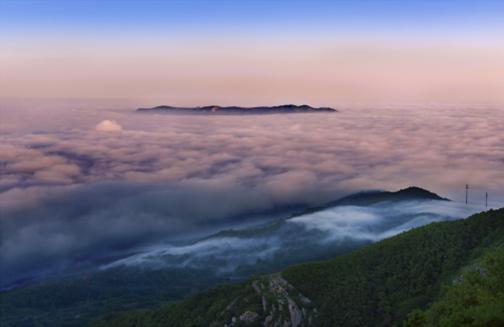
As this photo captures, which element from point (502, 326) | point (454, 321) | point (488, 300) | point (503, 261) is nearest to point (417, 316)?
point (488, 300)

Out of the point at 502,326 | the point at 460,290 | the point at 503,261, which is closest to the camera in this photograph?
the point at 502,326

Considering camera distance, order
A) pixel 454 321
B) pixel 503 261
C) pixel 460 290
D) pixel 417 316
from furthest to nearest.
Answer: pixel 503 261
pixel 460 290
pixel 417 316
pixel 454 321

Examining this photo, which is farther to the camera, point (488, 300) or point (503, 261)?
point (503, 261)

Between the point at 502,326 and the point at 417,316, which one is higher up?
the point at 502,326

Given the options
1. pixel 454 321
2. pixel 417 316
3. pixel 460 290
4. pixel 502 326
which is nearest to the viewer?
pixel 502 326

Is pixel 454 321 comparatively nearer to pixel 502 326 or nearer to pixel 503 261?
pixel 502 326

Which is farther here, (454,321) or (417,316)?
(417,316)

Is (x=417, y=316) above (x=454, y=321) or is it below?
below

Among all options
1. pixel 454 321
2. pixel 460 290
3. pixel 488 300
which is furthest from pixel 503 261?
pixel 454 321

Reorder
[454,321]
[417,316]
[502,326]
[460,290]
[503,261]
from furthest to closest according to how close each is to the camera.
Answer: [503,261] → [460,290] → [417,316] → [454,321] → [502,326]
